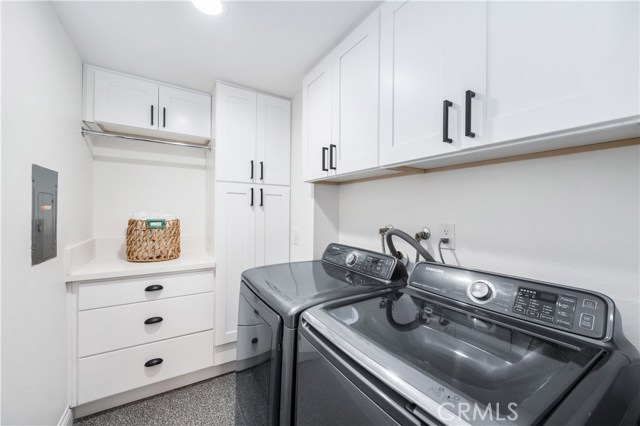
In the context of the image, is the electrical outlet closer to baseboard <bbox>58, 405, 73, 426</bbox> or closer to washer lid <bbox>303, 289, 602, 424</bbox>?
washer lid <bbox>303, 289, 602, 424</bbox>

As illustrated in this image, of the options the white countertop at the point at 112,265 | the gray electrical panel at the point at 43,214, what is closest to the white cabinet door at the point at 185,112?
the gray electrical panel at the point at 43,214

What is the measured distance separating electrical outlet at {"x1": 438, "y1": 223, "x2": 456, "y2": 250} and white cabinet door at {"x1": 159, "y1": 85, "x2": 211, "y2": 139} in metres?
1.99

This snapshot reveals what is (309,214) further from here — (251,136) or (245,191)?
(251,136)

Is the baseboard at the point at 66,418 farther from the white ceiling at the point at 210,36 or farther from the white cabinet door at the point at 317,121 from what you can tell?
the white ceiling at the point at 210,36

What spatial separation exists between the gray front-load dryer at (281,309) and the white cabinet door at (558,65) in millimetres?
781

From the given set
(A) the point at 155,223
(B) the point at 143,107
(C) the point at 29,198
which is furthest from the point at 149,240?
(B) the point at 143,107

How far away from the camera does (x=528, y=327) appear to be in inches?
30.2

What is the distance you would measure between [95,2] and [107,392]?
2267 millimetres

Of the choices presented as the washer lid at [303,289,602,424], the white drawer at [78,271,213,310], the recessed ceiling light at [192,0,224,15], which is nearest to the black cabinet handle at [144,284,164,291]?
the white drawer at [78,271,213,310]

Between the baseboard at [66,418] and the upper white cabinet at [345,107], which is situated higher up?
the upper white cabinet at [345,107]

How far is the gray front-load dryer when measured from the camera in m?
0.94

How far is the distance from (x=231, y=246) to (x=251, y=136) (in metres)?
0.93

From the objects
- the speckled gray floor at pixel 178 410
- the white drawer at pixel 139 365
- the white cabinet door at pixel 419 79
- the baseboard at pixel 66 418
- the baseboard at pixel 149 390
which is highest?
the white cabinet door at pixel 419 79

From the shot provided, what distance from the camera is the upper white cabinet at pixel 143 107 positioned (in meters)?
1.86
